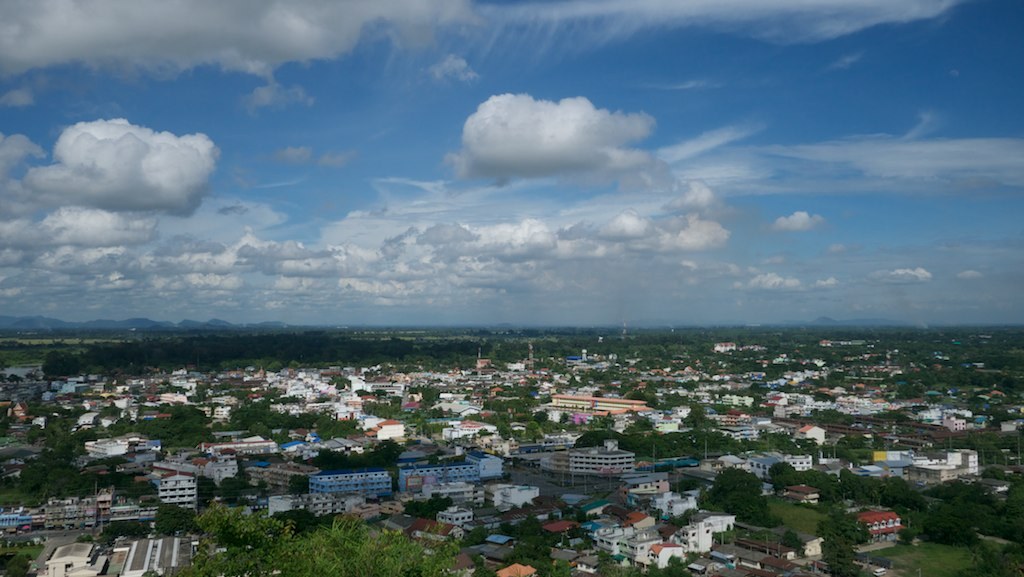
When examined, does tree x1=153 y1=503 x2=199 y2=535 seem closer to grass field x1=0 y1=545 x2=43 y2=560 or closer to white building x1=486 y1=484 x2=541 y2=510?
grass field x1=0 y1=545 x2=43 y2=560

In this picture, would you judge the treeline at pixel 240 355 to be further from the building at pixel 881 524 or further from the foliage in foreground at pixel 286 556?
the foliage in foreground at pixel 286 556

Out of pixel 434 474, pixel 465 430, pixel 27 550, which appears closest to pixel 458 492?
pixel 434 474

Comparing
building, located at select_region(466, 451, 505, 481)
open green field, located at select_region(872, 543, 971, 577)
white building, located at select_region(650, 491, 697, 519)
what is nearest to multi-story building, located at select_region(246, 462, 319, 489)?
building, located at select_region(466, 451, 505, 481)

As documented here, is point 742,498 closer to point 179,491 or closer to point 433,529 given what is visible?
point 433,529

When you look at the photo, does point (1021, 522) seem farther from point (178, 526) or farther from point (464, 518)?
point (178, 526)

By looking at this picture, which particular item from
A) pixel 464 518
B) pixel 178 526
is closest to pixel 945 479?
pixel 464 518

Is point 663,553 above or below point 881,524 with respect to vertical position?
below
